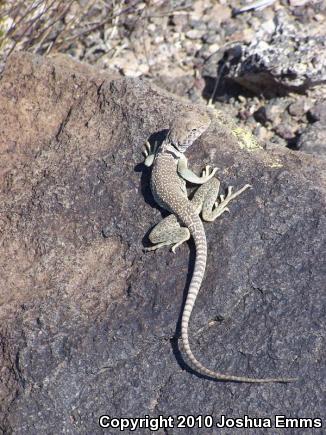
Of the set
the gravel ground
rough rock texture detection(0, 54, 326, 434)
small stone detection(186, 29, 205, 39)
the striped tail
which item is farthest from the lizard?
small stone detection(186, 29, 205, 39)

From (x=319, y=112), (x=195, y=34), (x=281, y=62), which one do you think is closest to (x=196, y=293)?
(x=319, y=112)

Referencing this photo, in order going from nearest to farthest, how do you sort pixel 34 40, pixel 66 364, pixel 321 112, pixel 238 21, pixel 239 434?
pixel 239 434
pixel 66 364
pixel 321 112
pixel 34 40
pixel 238 21

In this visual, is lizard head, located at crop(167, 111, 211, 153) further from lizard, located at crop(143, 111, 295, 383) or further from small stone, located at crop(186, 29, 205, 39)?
small stone, located at crop(186, 29, 205, 39)

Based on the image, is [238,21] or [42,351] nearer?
[42,351]

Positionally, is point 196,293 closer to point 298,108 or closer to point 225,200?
point 225,200

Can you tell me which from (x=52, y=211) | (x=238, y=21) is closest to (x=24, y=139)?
(x=52, y=211)

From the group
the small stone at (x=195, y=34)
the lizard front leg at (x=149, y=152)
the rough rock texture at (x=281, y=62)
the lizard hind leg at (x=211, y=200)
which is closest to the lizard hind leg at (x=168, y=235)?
the lizard hind leg at (x=211, y=200)

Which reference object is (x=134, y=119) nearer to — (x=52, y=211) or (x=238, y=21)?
(x=52, y=211)
